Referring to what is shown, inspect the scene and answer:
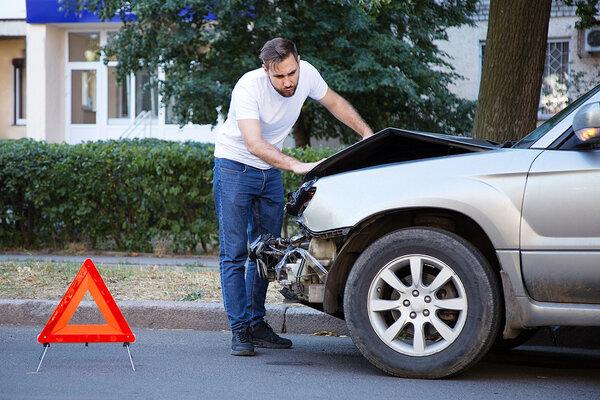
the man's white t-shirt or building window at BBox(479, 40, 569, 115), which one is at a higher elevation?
building window at BBox(479, 40, 569, 115)

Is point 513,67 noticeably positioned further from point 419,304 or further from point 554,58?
point 554,58

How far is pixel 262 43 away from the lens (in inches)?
575

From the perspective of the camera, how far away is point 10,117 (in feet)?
83.6

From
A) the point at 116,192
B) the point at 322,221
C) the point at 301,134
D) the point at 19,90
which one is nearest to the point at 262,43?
the point at 301,134

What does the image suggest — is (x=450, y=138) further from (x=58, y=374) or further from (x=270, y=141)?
(x=58, y=374)

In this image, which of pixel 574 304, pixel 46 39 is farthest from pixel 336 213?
pixel 46 39

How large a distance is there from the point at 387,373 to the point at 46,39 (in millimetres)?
18695

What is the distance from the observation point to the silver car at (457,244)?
515 cm

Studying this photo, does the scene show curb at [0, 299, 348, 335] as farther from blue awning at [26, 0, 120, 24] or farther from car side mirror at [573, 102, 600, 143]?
blue awning at [26, 0, 120, 24]

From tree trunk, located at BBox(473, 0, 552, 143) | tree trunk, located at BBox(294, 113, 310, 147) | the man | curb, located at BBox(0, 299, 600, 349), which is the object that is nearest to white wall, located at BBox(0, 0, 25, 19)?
tree trunk, located at BBox(294, 113, 310, 147)

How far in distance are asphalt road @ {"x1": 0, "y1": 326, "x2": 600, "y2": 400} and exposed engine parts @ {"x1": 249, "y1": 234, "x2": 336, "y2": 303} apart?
44 cm

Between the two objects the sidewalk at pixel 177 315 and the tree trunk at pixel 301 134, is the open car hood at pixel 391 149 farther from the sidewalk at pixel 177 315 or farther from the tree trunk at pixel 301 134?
the tree trunk at pixel 301 134

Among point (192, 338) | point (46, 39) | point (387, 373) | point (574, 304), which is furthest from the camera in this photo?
point (46, 39)

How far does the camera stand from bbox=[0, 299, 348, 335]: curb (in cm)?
717
